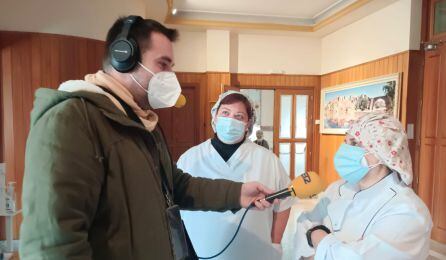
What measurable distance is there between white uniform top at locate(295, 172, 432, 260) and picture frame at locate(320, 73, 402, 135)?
8.70 feet

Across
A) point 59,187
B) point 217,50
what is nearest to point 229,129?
point 59,187

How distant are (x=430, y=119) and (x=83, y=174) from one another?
405 centimetres

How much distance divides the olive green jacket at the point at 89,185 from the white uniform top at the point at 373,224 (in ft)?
2.13

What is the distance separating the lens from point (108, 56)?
0.96 m

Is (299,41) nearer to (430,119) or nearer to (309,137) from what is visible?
(309,137)

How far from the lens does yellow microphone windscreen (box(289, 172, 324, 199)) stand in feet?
3.94

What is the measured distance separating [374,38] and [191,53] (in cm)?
297

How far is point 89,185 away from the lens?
700 mm

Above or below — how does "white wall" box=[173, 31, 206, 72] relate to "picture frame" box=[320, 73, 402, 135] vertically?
above

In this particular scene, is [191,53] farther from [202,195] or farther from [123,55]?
[123,55]

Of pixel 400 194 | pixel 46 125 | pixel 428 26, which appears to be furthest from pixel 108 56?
pixel 428 26

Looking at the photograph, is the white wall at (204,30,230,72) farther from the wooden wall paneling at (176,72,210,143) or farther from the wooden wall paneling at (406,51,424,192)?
the wooden wall paneling at (406,51,424,192)

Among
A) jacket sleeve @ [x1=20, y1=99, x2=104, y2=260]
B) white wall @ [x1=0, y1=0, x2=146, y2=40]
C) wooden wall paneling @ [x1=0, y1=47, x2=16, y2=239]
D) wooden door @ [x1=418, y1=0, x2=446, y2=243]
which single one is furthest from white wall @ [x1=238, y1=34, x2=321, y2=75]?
jacket sleeve @ [x1=20, y1=99, x2=104, y2=260]

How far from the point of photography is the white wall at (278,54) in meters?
5.64
